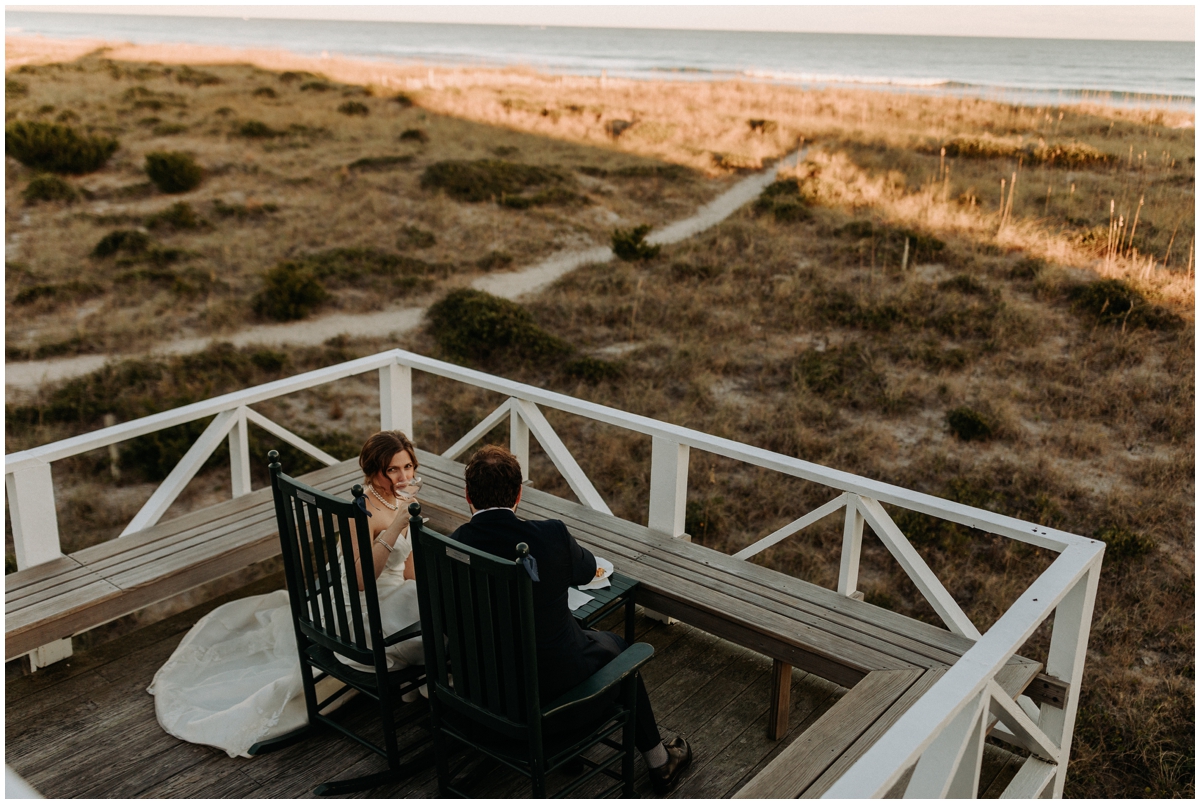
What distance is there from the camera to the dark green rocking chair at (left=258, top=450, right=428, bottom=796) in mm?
2924

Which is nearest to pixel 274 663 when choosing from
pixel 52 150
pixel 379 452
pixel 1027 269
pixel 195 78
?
pixel 379 452

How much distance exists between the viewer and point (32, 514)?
383 cm

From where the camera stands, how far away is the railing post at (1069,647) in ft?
10.6

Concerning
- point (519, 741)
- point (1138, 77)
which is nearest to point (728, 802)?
point (519, 741)

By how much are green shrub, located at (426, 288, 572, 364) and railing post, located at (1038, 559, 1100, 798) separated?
301 inches

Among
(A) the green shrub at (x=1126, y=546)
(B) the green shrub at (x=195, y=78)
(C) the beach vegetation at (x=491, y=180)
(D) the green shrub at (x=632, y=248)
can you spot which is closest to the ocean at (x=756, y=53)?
(C) the beach vegetation at (x=491, y=180)

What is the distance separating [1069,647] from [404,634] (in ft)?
7.59

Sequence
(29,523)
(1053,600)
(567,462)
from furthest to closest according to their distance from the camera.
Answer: (567,462), (29,523), (1053,600)

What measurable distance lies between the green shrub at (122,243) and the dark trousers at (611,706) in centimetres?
1286

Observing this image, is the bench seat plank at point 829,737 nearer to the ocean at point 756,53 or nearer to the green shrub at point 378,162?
the green shrub at point 378,162

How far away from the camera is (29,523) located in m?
3.82

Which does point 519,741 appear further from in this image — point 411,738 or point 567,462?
point 567,462

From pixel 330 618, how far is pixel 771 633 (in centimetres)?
160

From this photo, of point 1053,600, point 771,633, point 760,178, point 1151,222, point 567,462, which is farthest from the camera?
point 760,178
